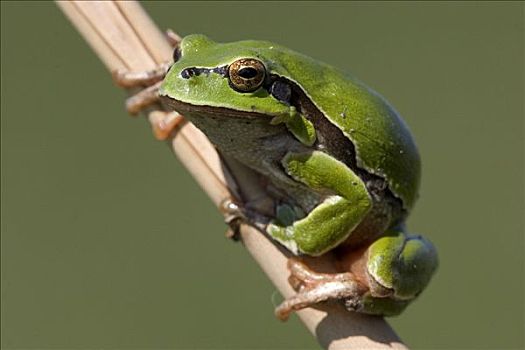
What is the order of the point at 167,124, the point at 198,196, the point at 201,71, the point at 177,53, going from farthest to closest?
1. the point at 198,196
2. the point at 167,124
3. the point at 177,53
4. the point at 201,71

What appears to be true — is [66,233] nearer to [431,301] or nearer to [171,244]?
[171,244]

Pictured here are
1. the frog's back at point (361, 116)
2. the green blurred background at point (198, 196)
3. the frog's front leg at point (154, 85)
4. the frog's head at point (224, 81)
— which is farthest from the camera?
the green blurred background at point (198, 196)

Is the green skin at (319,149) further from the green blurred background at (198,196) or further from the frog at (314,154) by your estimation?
the green blurred background at (198,196)

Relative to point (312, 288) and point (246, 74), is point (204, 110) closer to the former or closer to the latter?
point (246, 74)

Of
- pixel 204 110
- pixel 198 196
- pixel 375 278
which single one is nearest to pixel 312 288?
pixel 375 278

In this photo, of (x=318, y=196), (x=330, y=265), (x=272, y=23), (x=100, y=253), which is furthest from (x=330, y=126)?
(x=272, y=23)

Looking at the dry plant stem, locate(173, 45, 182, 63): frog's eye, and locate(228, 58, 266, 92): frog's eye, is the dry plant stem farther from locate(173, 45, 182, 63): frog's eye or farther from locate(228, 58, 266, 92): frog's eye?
locate(228, 58, 266, 92): frog's eye

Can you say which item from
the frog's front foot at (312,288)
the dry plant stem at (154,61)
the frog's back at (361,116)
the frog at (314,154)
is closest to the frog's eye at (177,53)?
the frog at (314,154)
